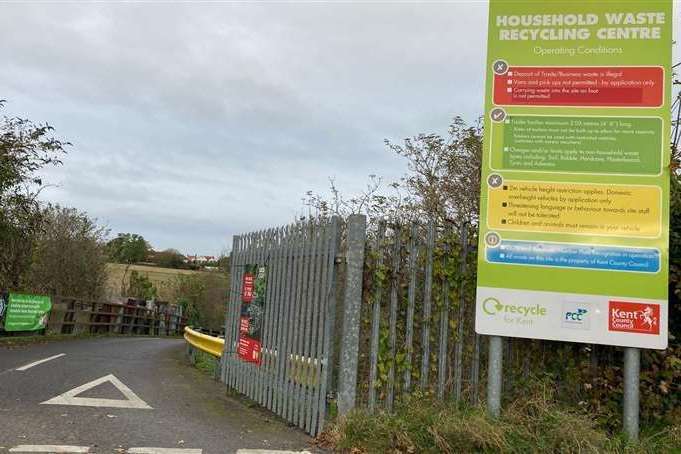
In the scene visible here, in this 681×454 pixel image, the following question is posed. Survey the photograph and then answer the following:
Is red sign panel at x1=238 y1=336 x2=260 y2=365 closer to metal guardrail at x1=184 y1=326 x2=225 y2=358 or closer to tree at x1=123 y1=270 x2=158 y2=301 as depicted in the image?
metal guardrail at x1=184 y1=326 x2=225 y2=358

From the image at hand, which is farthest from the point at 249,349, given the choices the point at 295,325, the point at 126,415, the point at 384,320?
the point at 384,320

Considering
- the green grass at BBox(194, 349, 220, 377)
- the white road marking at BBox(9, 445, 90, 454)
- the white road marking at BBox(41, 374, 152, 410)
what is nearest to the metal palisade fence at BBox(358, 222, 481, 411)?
the white road marking at BBox(9, 445, 90, 454)

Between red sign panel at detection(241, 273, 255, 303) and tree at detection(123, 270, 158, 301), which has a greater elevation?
red sign panel at detection(241, 273, 255, 303)

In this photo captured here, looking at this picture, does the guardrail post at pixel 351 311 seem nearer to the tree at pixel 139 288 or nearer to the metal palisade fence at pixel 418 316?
the metal palisade fence at pixel 418 316

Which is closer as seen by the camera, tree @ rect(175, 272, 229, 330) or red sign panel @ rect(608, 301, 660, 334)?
red sign panel @ rect(608, 301, 660, 334)

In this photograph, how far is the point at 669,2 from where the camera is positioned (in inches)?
211

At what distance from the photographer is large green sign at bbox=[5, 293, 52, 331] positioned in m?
16.4

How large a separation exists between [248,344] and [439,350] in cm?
294

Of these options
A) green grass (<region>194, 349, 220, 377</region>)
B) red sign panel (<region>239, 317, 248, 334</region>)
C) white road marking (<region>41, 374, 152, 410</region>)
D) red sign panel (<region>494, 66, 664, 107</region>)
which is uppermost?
red sign panel (<region>494, 66, 664, 107</region>)

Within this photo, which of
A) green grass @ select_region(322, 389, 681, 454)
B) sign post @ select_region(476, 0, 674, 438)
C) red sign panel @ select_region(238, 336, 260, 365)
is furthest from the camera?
red sign panel @ select_region(238, 336, 260, 365)

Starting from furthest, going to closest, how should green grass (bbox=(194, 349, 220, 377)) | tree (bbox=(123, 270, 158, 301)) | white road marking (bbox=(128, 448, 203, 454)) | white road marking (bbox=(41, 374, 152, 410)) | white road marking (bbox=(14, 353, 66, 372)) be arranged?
tree (bbox=(123, 270, 158, 301)), green grass (bbox=(194, 349, 220, 377)), white road marking (bbox=(14, 353, 66, 372)), white road marking (bbox=(41, 374, 152, 410)), white road marking (bbox=(128, 448, 203, 454))

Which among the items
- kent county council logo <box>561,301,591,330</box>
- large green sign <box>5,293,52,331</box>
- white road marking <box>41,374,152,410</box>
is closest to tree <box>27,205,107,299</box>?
large green sign <box>5,293,52,331</box>

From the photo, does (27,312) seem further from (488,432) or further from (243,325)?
(488,432)

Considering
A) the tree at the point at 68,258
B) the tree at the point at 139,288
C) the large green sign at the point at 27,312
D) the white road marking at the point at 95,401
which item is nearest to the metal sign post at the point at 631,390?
the white road marking at the point at 95,401
